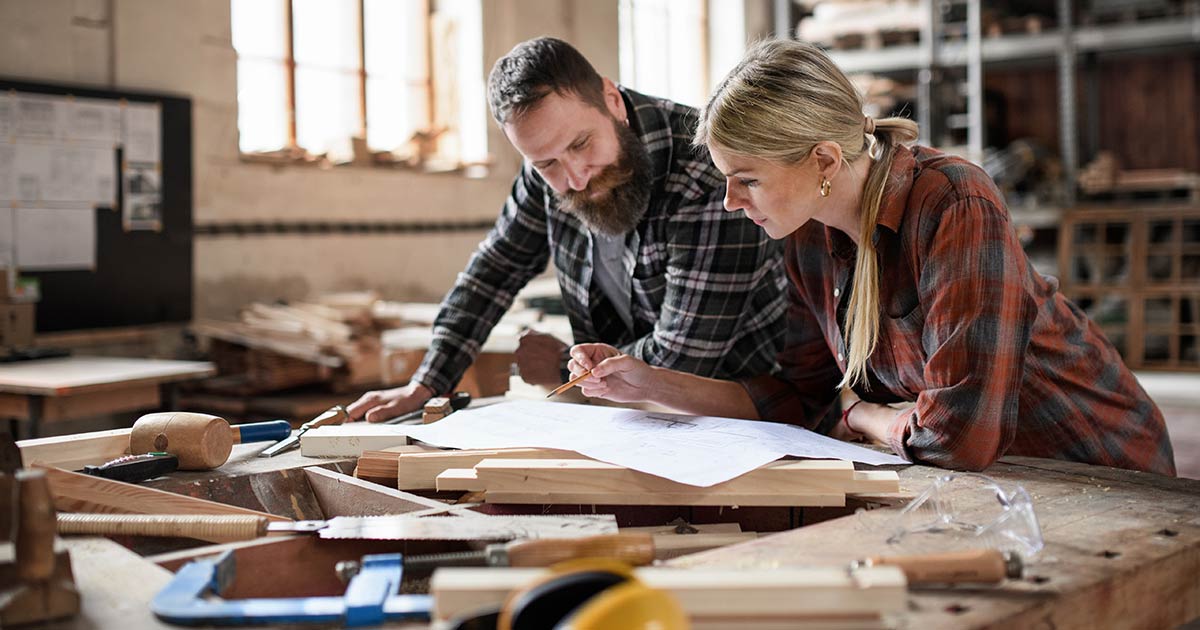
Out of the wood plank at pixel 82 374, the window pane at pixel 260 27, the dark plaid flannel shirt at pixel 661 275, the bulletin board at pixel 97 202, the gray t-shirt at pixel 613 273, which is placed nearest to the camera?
the dark plaid flannel shirt at pixel 661 275

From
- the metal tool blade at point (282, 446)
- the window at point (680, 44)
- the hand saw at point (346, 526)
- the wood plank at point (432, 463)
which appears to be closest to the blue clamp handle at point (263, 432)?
the metal tool blade at point (282, 446)

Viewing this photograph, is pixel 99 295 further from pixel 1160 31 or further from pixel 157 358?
pixel 1160 31

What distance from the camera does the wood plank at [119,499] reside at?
1586 mm

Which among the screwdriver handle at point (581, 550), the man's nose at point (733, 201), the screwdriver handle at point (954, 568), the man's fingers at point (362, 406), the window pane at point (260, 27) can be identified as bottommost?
the screwdriver handle at point (954, 568)

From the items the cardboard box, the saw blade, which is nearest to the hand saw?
the saw blade

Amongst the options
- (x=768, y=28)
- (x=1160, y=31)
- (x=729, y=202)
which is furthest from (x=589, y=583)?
(x=768, y=28)

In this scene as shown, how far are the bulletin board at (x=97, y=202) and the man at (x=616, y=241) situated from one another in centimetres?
287

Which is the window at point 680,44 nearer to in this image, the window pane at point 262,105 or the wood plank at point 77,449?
the window pane at point 262,105

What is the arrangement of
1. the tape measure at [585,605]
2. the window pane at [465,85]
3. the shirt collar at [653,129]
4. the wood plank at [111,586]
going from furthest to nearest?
1. the window pane at [465,85]
2. the shirt collar at [653,129]
3. the wood plank at [111,586]
4. the tape measure at [585,605]

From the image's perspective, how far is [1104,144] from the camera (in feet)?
34.0

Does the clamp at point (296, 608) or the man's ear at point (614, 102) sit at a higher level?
the man's ear at point (614, 102)

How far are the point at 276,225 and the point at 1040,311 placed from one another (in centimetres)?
476

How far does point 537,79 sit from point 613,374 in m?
0.69

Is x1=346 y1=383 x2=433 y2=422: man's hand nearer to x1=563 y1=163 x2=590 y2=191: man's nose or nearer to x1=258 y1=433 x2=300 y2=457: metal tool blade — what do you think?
x1=258 y1=433 x2=300 y2=457: metal tool blade
